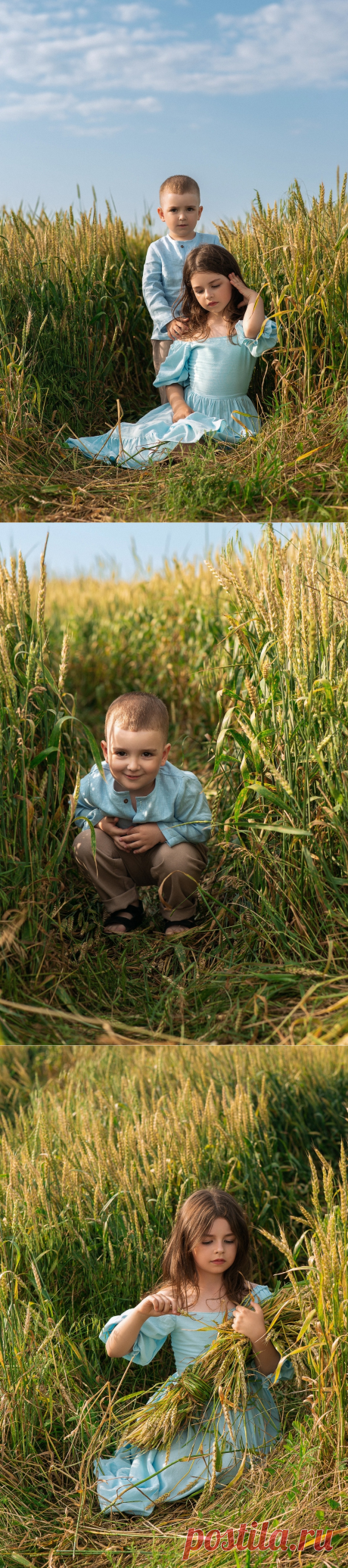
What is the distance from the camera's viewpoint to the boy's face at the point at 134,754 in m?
2.61

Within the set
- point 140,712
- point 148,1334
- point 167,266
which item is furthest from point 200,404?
point 148,1334

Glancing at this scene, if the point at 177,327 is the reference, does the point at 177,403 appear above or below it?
below

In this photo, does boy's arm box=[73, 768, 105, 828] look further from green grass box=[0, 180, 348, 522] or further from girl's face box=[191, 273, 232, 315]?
girl's face box=[191, 273, 232, 315]

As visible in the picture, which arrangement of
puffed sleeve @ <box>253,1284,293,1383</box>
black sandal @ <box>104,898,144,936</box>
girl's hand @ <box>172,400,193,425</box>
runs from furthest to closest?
girl's hand @ <box>172,400,193,425</box>, black sandal @ <box>104,898,144,936</box>, puffed sleeve @ <box>253,1284,293,1383</box>

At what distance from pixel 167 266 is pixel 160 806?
1.82 m

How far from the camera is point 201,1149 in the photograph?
318 centimetres

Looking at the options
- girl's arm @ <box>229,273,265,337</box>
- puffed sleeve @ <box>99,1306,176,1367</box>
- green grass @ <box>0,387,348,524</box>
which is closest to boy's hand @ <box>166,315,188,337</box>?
girl's arm @ <box>229,273,265,337</box>

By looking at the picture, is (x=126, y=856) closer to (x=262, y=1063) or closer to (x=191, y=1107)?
(x=191, y=1107)

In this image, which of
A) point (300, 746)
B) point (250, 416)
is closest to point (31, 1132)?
point (300, 746)

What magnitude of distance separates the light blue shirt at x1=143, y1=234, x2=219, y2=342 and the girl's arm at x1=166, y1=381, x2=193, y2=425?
21cm

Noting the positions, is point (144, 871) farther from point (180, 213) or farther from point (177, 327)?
point (180, 213)

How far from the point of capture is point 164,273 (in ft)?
10.3

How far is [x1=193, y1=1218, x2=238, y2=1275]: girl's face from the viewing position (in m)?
2.67

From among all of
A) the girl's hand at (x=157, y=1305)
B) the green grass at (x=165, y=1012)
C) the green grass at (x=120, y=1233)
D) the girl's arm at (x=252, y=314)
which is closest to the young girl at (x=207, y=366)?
the girl's arm at (x=252, y=314)
